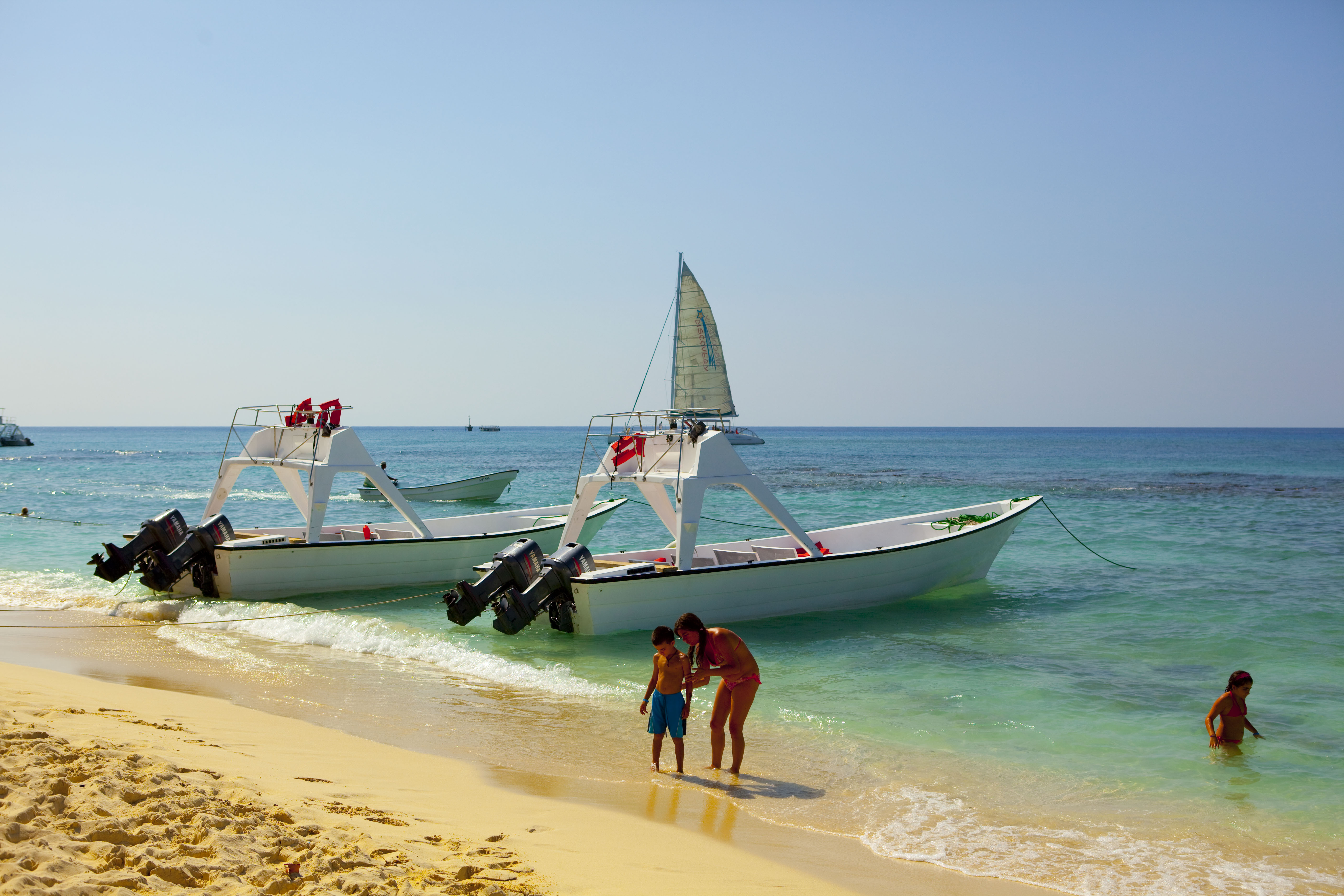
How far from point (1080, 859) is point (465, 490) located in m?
31.1

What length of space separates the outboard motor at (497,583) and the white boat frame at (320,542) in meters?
1.29

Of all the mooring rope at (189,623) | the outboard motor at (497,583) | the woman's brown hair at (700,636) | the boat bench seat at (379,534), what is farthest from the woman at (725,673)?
the boat bench seat at (379,534)

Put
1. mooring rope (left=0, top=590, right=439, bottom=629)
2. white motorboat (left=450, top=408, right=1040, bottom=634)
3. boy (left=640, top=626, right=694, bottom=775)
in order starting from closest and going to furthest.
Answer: boy (left=640, top=626, right=694, bottom=775)
white motorboat (left=450, top=408, right=1040, bottom=634)
mooring rope (left=0, top=590, right=439, bottom=629)

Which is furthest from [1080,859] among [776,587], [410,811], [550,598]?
[550,598]

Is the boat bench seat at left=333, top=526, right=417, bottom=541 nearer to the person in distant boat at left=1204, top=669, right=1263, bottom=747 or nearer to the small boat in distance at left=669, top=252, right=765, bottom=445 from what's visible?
the small boat in distance at left=669, top=252, right=765, bottom=445

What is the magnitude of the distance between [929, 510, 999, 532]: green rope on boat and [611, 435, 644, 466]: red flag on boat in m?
5.86

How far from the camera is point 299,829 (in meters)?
4.30

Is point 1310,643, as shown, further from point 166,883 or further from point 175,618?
point 175,618

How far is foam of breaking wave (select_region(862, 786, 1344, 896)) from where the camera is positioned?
4.98 metres

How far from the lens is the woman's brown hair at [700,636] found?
615 centimetres

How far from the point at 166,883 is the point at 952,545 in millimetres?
11713

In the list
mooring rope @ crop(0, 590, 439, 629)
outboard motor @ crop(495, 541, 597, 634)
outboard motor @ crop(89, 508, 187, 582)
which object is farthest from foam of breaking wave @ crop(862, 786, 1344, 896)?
outboard motor @ crop(89, 508, 187, 582)

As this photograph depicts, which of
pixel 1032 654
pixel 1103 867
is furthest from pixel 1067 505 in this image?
pixel 1103 867

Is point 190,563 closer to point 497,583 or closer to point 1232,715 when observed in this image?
point 497,583
